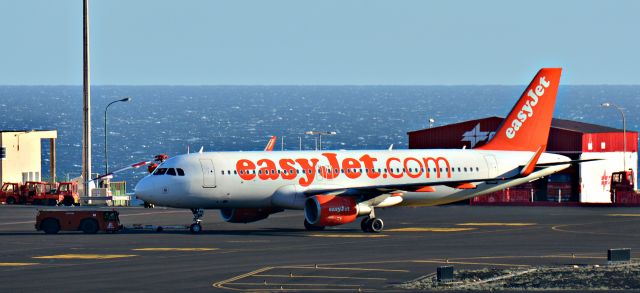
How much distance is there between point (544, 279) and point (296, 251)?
15.5m

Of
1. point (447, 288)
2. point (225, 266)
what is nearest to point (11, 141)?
point (225, 266)

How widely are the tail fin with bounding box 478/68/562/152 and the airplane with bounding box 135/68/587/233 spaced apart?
2.68 feet

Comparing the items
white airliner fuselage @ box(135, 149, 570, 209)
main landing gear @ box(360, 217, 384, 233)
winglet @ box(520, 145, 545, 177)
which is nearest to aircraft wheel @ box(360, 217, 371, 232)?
main landing gear @ box(360, 217, 384, 233)

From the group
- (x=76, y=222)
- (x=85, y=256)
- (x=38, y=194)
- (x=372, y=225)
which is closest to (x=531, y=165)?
(x=372, y=225)

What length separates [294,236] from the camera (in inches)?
2618

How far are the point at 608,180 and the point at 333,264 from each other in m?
63.2

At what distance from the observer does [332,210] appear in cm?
6738

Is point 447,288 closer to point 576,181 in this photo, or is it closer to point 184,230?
point 184,230

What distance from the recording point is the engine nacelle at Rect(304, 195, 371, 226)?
6712 centimetres

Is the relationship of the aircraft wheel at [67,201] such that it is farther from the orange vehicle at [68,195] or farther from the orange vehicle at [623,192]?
the orange vehicle at [623,192]

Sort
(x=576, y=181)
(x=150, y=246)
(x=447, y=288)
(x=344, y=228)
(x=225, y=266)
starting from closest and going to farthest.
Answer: (x=447, y=288) < (x=225, y=266) < (x=150, y=246) < (x=344, y=228) < (x=576, y=181)

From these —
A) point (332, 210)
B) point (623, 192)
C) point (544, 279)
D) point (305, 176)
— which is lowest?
point (544, 279)

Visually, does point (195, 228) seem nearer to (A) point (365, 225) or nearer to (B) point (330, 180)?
(B) point (330, 180)

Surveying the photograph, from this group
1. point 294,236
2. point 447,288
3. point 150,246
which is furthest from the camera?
point 294,236
